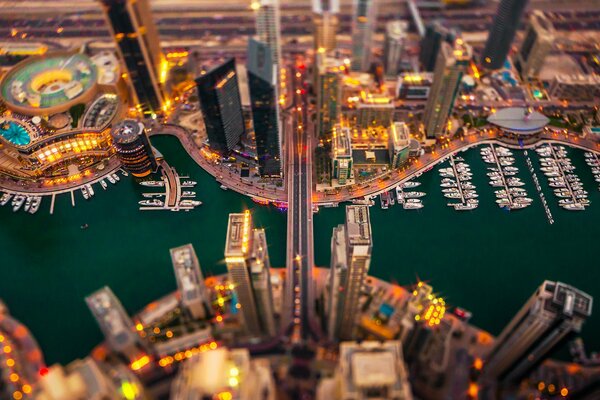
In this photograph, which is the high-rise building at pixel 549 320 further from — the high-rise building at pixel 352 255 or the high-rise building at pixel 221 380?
the high-rise building at pixel 221 380

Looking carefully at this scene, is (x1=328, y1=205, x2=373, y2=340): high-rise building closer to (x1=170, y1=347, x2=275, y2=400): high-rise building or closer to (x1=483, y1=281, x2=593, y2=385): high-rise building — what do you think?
(x1=170, y1=347, x2=275, y2=400): high-rise building

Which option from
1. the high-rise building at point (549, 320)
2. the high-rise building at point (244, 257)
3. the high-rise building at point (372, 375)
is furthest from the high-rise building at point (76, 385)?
the high-rise building at point (549, 320)

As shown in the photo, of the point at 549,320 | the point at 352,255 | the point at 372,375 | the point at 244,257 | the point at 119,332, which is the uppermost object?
the point at 372,375

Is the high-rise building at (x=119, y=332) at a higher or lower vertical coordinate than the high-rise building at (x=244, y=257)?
lower

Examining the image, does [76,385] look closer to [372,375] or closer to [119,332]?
[119,332]

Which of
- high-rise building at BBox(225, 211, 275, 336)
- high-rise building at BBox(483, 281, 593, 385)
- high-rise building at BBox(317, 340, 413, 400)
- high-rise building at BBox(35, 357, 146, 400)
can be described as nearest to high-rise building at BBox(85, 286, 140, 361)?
high-rise building at BBox(35, 357, 146, 400)

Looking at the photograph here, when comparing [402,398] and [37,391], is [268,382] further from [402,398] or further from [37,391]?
[37,391]

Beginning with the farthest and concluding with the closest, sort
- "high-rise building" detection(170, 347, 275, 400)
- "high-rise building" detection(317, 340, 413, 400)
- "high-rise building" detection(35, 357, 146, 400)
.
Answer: "high-rise building" detection(35, 357, 146, 400)
"high-rise building" detection(170, 347, 275, 400)
"high-rise building" detection(317, 340, 413, 400)

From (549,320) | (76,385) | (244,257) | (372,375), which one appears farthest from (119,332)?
(549,320)

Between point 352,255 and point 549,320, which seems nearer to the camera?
point 549,320
